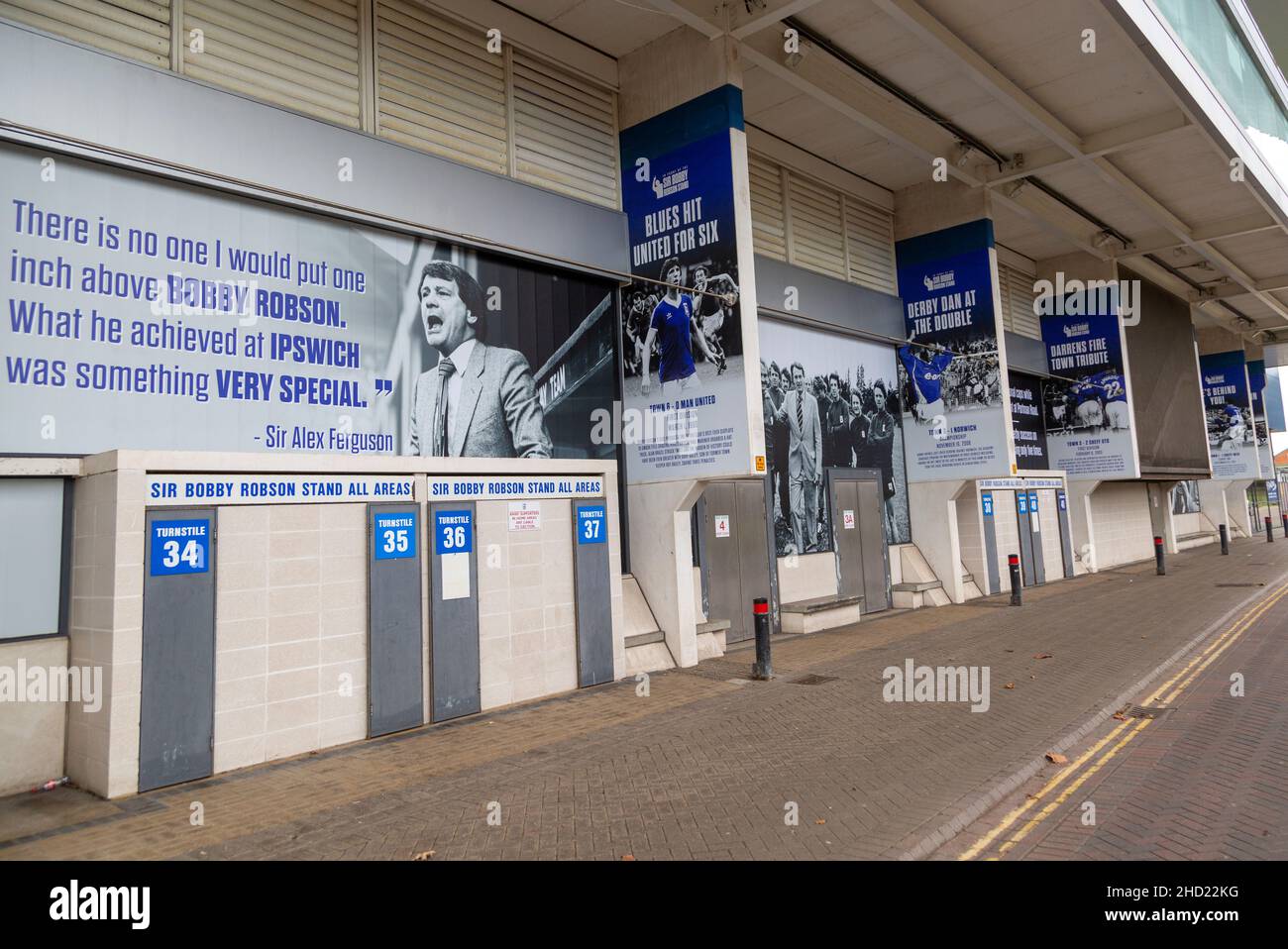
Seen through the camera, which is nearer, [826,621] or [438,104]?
[438,104]

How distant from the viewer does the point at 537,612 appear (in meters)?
9.15

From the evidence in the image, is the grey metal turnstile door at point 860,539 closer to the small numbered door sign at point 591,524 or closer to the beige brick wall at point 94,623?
the small numbered door sign at point 591,524

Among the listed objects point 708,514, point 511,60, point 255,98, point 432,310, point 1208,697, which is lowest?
point 1208,697

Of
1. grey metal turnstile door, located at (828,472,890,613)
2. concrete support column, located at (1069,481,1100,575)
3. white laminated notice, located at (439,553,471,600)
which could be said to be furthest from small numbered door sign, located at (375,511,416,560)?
concrete support column, located at (1069,481,1100,575)

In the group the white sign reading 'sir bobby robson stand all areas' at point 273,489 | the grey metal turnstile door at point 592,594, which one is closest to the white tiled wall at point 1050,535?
the grey metal turnstile door at point 592,594

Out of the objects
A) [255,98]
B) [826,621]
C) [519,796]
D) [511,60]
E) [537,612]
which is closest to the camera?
[519,796]

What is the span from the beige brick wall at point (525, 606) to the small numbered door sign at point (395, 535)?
2.66 ft

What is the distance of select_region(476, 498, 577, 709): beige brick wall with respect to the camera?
28.6 feet

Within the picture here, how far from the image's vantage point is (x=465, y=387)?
32.7ft

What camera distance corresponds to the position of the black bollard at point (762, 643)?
10000 millimetres
